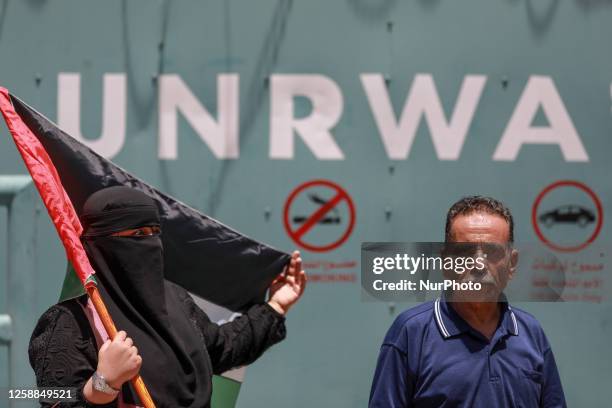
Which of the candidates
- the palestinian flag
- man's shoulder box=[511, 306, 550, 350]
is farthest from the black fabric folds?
man's shoulder box=[511, 306, 550, 350]

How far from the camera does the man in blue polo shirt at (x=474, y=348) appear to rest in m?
1.62

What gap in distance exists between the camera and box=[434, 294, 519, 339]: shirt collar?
5.45ft

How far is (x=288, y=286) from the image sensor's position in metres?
2.36

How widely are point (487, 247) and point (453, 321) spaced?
5.9 inches

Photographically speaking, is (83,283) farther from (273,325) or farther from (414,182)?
(414,182)

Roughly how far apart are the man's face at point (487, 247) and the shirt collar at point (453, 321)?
0.04 m

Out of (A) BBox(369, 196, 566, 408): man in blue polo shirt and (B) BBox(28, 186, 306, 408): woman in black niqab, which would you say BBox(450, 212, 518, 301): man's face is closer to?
(A) BBox(369, 196, 566, 408): man in blue polo shirt

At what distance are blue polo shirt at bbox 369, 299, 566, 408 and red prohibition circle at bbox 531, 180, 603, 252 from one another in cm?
153

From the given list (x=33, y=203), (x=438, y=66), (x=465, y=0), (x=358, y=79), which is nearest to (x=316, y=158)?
(x=358, y=79)

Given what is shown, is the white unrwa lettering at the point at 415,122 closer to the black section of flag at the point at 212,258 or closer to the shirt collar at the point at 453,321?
the black section of flag at the point at 212,258

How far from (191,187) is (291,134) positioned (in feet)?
1.32

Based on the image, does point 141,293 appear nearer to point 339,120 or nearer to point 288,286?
point 288,286

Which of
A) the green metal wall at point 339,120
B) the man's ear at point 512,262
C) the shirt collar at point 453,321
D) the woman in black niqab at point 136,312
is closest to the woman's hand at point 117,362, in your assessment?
the woman in black niqab at point 136,312

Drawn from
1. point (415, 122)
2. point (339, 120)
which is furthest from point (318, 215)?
point (415, 122)
